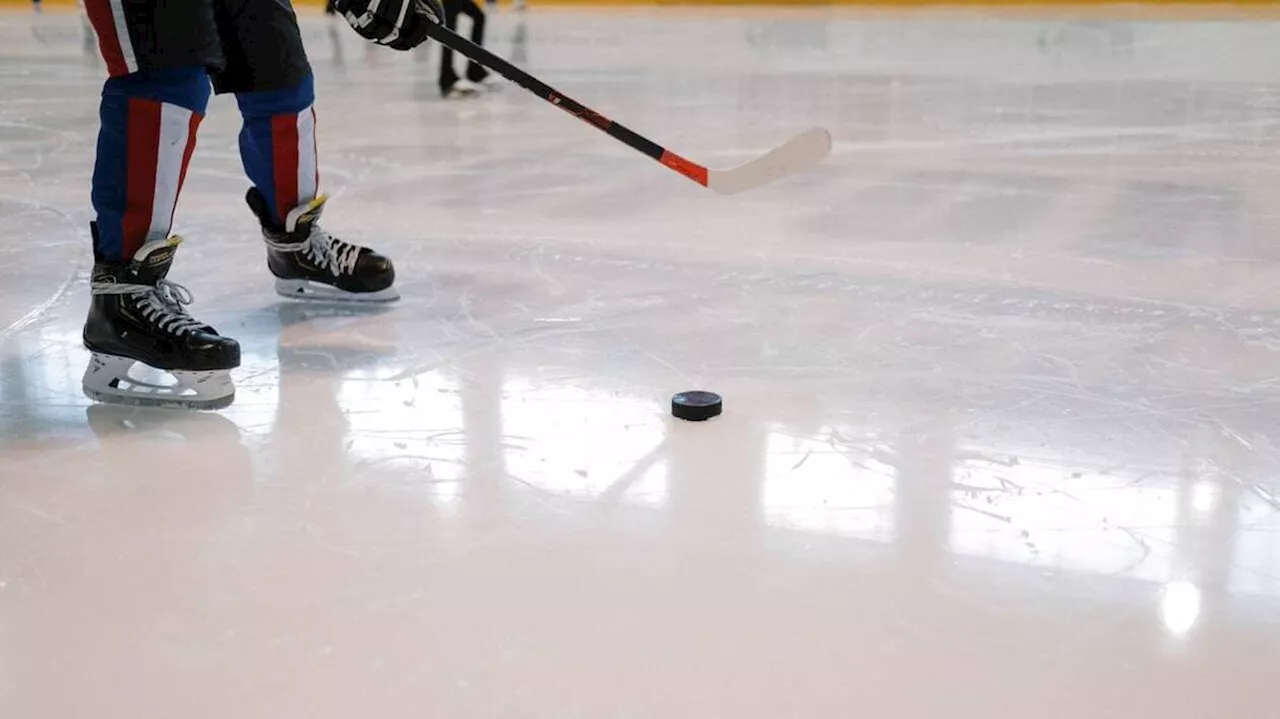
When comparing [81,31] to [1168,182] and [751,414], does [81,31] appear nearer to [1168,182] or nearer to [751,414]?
[1168,182]

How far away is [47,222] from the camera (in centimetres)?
262

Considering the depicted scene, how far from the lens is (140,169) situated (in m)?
1.63

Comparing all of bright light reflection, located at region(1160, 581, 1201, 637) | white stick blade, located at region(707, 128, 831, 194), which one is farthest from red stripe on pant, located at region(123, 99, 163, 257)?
bright light reflection, located at region(1160, 581, 1201, 637)

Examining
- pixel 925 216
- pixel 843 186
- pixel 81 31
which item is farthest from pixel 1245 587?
pixel 81 31

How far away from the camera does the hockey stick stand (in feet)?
6.32

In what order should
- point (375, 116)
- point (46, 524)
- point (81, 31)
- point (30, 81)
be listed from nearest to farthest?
point (46, 524)
point (375, 116)
point (30, 81)
point (81, 31)

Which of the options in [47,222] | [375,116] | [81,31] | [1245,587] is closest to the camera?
[1245,587]

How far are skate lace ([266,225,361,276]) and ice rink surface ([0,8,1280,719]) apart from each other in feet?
0.24

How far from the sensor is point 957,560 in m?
1.17

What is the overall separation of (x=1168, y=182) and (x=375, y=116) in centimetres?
244

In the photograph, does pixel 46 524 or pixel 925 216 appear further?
pixel 925 216

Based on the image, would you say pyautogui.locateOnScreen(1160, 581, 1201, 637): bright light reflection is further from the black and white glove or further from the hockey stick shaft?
the black and white glove

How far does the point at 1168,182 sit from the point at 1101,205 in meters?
0.32

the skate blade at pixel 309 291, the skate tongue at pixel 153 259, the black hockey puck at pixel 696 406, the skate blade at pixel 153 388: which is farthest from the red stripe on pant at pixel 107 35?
the black hockey puck at pixel 696 406
